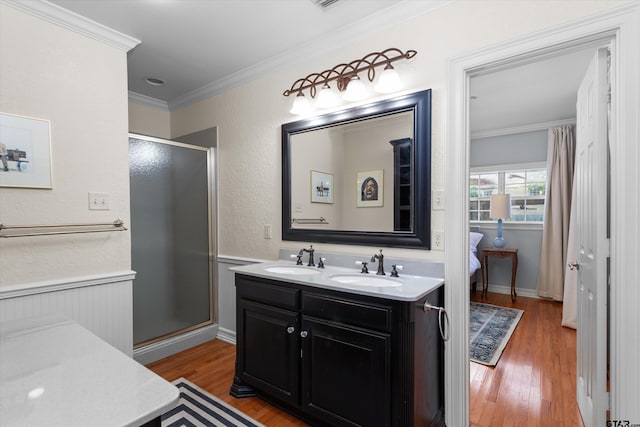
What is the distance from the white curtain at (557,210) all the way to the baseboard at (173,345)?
4298 millimetres

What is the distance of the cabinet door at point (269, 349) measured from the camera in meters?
1.89

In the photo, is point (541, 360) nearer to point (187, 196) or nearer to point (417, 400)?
point (417, 400)

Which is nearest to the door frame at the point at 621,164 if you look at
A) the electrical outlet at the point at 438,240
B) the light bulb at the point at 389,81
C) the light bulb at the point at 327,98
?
the light bulb at the point at 389,81

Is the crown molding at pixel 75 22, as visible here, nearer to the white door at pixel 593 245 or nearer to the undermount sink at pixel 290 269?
the undermount sink at pixel 290 269

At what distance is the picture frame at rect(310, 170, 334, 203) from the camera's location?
7.95ft

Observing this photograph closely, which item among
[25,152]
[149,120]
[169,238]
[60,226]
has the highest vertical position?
[149,120]

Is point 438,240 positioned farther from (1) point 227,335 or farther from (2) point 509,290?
(2) point 509,290

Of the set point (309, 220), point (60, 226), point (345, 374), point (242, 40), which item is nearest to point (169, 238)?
point (60, 226)

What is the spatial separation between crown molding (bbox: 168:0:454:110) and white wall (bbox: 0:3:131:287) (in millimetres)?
920

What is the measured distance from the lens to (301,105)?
2414 millimetres

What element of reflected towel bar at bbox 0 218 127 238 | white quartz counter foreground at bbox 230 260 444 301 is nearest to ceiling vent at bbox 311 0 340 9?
white quartz counter foreground at bbox 230 260 444 301

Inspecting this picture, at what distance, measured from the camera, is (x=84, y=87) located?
2.13m

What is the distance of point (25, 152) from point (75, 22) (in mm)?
905

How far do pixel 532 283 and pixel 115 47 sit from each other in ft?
18.0
